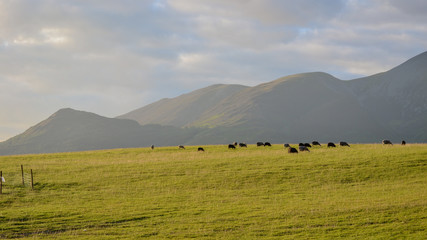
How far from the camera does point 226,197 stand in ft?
112

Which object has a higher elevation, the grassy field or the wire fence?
the wire fence

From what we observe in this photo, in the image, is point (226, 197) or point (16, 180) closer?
Result: point (226, 197)

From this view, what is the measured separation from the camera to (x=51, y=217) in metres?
29.2

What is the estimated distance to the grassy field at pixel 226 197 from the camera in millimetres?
24969

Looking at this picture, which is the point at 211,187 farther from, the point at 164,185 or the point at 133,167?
the point at 133,167

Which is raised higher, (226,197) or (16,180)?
(16,180)

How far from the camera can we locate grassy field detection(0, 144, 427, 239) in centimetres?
2497

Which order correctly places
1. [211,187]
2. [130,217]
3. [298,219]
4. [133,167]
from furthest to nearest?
[133,167], [211,187], [130,217], [298,219]

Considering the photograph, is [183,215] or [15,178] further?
[15,178]

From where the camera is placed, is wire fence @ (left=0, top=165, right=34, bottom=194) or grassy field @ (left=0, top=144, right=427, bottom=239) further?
wire fence @ (left=0, top=165, right=34, bottom=194)

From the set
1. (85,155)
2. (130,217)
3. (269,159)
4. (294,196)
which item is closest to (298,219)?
(294,196)

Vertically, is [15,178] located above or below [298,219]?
above

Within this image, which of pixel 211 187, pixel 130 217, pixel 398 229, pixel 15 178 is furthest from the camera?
pixel 15 178

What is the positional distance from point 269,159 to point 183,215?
22702 millimetres
